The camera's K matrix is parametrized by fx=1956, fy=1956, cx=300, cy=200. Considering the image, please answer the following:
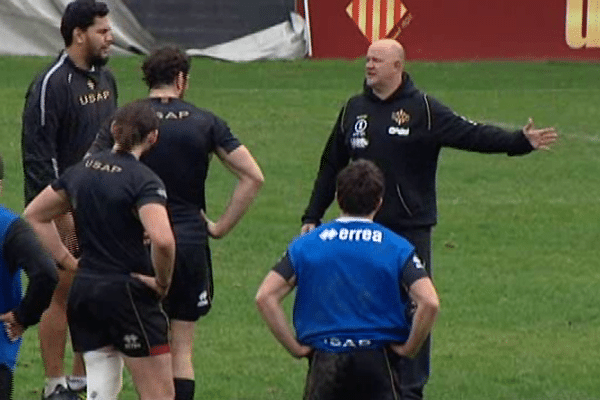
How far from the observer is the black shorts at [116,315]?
31.0 ft

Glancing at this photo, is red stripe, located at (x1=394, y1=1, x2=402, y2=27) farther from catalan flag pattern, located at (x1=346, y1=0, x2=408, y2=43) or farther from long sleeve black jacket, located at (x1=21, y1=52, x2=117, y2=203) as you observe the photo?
long sleeve black jacket, located at (x1=21, y1=52, x2=117, y2=203)

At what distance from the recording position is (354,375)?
8539 millimetres

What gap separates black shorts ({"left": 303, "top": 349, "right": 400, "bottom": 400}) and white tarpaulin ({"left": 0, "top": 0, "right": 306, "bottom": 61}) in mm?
22272

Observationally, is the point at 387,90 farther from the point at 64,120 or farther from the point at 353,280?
the point at 353,280

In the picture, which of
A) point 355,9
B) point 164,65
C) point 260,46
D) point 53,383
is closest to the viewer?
point 164,65

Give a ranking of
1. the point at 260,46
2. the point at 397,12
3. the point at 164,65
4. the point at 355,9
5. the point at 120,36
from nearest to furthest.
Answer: the point at 164,65 < the point at 397,12 < the point at 355,9 < the point at 120,36 < the point at 260,46

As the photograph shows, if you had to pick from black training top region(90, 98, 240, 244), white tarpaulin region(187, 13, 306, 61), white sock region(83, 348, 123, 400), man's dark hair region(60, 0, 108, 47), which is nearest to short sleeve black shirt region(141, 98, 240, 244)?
black training top region(90, 98, 240, 244)

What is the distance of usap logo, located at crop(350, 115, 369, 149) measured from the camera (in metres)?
11.2

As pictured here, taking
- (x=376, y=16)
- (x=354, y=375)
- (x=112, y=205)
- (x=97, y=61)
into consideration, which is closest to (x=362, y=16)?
(x=376, y=16)

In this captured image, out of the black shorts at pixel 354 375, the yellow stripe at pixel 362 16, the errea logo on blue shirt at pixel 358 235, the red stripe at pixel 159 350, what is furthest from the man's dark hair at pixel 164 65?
the yellow stripe at pixel 362 16

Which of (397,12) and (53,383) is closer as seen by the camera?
(53,383)

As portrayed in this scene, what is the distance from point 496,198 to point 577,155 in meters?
2.91

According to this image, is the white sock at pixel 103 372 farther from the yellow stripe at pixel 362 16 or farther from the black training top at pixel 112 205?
the yellow stripe at pixel 362 16

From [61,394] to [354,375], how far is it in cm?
315
